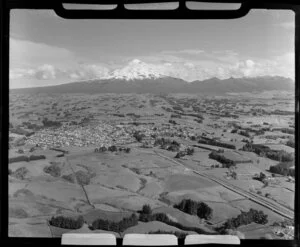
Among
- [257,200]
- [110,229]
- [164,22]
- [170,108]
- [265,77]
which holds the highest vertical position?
[164,22]

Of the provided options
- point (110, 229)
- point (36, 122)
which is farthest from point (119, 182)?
point (36, 122)

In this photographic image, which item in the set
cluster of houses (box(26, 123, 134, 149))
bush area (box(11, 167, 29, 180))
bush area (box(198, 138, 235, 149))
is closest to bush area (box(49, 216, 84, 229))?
bush area (box(11, 167, 29, 180))

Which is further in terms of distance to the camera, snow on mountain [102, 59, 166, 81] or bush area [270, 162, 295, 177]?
snow on mountain [102, 59, 166, 81]

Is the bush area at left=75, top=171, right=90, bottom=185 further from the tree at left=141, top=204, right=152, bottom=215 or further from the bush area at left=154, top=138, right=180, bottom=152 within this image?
the bush area at left=154, top=138, right=180, bottom=152

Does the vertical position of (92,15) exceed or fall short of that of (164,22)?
it falls short

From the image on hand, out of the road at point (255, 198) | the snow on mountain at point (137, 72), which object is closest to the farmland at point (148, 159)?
the road at point (255, 198)

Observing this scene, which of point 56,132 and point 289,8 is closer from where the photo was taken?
point 289,8

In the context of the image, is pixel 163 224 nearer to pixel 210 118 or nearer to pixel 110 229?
pixel 110 229
